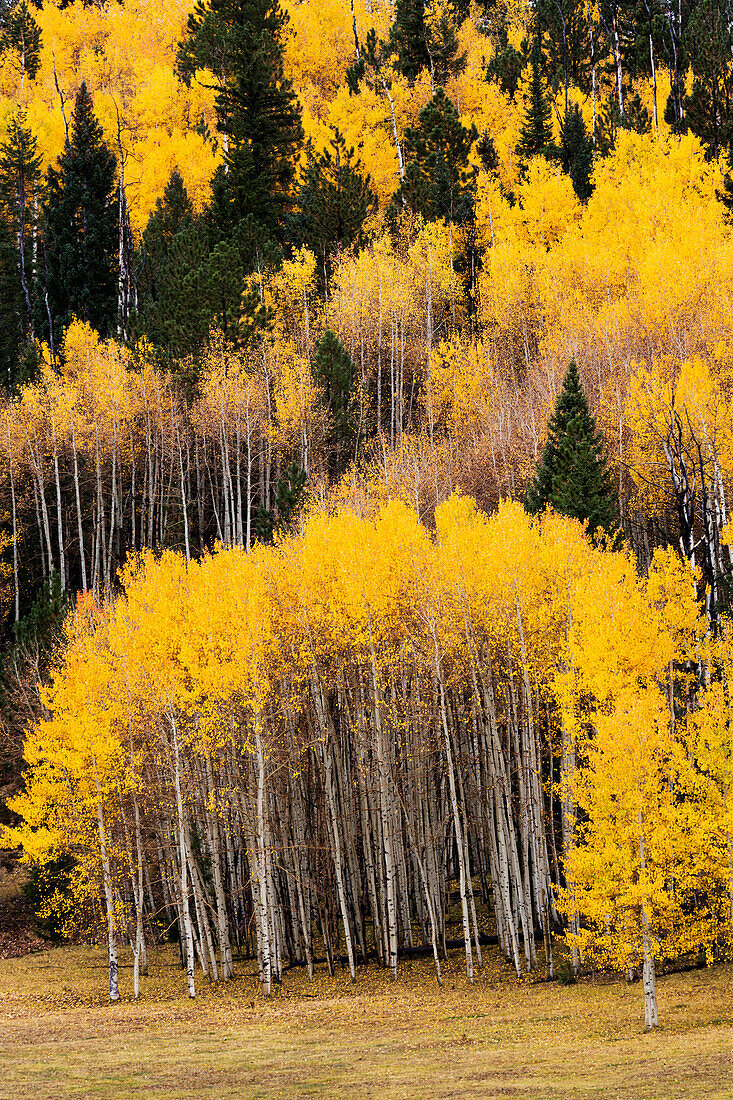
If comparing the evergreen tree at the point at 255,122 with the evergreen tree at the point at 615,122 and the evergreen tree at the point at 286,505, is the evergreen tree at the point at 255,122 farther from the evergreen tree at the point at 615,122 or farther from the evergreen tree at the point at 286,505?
the evergreen tree at the point at 286,505

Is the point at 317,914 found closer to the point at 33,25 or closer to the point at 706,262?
the point at 706,262

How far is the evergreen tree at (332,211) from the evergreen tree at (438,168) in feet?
8.04

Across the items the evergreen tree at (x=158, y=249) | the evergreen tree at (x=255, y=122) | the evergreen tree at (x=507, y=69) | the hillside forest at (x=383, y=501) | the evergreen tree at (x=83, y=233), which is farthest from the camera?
the evergreen tree at (x=507, y=69)

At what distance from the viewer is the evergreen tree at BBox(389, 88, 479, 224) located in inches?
2373

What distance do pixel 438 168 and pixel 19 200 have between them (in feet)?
95.0

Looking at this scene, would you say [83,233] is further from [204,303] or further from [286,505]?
[286,505]

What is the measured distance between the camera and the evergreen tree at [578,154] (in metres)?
62.4

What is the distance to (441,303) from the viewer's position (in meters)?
59.5

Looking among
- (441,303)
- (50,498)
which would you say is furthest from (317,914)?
(441,303)

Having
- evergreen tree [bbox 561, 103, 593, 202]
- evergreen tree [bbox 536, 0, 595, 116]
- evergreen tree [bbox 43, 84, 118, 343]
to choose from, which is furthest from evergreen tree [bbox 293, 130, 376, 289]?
evergreen tree [bbox 536, 0, 595, 116]

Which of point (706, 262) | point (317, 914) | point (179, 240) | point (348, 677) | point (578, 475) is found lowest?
point (317, 914)

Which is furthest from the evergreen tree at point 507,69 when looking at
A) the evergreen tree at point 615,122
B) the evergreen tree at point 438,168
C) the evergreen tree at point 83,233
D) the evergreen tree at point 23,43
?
the evergreen tree at point 23,43

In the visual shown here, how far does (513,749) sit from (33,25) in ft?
296

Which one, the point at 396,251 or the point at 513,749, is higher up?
the point at 396,251
